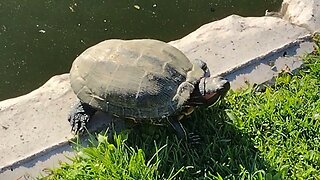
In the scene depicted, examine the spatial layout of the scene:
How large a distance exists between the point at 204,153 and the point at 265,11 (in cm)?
176

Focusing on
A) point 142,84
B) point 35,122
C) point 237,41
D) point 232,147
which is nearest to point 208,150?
point 232,147

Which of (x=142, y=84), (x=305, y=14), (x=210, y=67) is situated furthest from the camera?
(x=305, y=14)

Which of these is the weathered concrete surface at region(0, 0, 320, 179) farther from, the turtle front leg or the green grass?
the turtle front leg

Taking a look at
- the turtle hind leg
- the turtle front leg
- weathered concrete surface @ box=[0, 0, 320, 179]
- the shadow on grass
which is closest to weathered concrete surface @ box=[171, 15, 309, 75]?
weathered concrete surface @ box=[0, 0, 320, 179]

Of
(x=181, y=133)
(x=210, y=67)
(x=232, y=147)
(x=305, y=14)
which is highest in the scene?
(x=305, y=14)

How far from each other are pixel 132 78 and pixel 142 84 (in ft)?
0.21

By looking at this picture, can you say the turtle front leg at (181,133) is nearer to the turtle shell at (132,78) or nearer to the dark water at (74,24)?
the turtle shell at (132,78)

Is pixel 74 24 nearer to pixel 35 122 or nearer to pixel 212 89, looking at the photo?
pixel 35 122

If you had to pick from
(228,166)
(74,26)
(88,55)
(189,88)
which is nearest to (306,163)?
(228,166)

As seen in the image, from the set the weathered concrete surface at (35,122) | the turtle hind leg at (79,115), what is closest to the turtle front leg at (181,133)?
the turtle hind leg at (79,115)

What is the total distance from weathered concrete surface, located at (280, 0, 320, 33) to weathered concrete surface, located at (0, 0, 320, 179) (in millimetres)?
56

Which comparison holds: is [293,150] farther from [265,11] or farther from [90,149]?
[265,11]

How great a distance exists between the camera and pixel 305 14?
14.4 feet

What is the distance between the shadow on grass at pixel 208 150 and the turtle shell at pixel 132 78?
0.59ft
